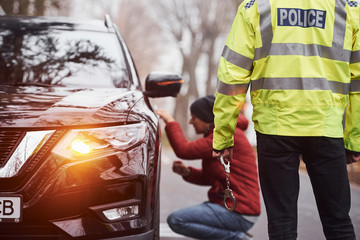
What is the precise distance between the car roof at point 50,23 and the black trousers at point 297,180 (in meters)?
2.23

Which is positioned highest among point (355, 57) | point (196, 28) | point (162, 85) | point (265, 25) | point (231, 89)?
point (265, 25)

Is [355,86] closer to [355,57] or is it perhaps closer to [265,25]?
[355,57]

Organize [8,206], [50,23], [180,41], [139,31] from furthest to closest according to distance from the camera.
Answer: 1. [139,31]
2. [180,41]
3. [50,23]
4. [8,206]

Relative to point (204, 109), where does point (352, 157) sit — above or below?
above

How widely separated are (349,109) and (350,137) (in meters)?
0.16

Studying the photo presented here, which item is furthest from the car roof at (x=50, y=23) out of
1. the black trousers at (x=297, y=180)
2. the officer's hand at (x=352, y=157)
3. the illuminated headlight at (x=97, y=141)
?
the officer's hand at (x=352, y=157)

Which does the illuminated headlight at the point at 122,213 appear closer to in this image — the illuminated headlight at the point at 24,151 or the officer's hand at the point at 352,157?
the illuminated headlight at the point at 24,151

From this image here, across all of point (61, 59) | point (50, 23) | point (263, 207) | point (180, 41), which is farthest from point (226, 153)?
point (180, 41)

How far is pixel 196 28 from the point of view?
81.5 feet

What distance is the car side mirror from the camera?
3.73m

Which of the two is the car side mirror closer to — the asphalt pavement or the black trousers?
the black trousers

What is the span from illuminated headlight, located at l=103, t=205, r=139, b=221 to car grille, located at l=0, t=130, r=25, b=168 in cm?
55

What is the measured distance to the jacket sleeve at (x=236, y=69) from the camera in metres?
2.68

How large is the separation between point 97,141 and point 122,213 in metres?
0.39
